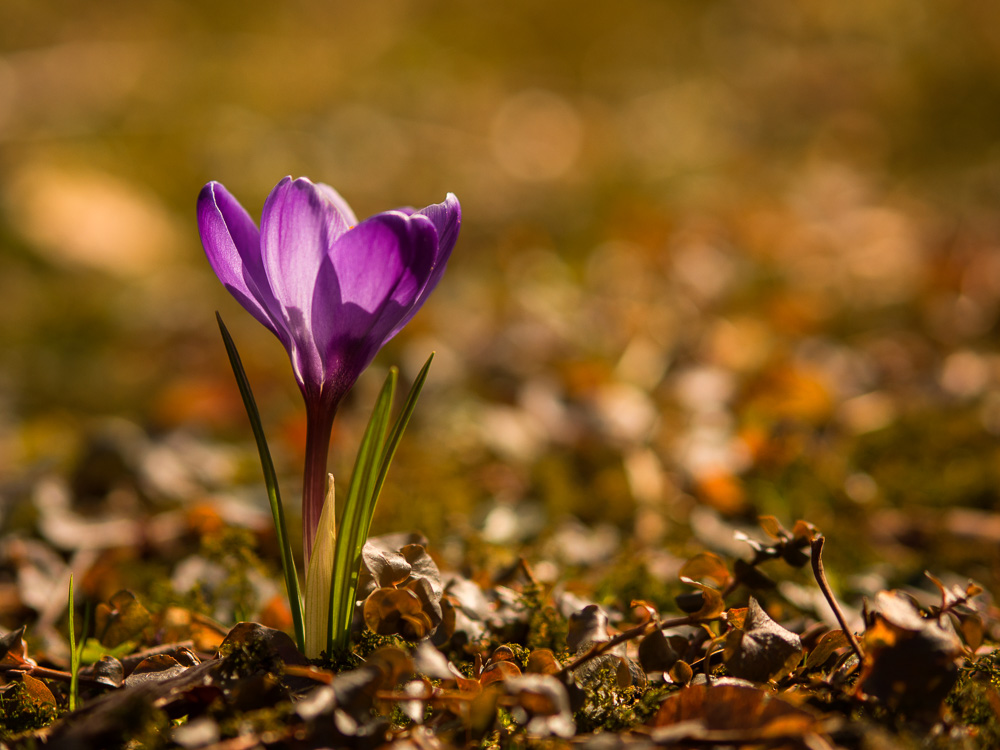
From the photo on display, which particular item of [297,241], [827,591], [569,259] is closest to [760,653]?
[827,591]

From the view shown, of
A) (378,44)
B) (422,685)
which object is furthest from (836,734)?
(378,44)

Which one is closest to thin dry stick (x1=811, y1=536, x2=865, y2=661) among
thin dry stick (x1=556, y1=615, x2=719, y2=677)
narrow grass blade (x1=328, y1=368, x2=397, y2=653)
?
thin dry stick (x1=556, y1=615, x2=719, y2=677)

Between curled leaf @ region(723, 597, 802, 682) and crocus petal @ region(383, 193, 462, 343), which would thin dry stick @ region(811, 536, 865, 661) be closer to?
curled leaf @ region(723, 597, 802, 682)

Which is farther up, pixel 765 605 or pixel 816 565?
pixel 816 565

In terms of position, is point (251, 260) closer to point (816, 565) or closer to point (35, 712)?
point (35, 712)

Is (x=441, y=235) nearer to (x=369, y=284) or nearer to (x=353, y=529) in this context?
(x=369, y=284)

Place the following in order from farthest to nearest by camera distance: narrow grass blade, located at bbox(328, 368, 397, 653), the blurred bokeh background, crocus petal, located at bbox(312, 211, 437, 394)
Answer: the blurred bokeh background
narrow grass blade, located at bbox(328, 368, 397, 653)
crocus petal, located at bbox(312, 211, 437, 394)

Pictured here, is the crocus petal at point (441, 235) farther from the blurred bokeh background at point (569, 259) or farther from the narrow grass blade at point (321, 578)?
the blurred bokeh background at point (569, 259)
